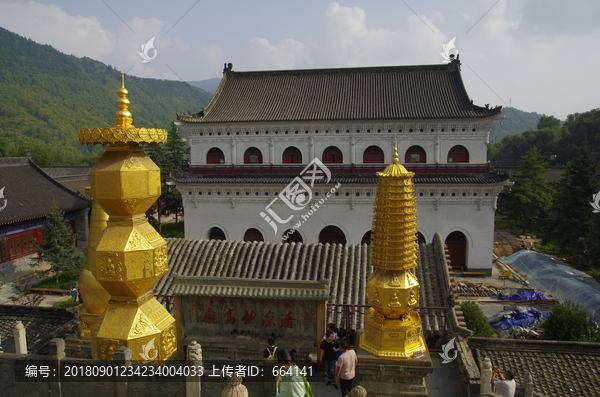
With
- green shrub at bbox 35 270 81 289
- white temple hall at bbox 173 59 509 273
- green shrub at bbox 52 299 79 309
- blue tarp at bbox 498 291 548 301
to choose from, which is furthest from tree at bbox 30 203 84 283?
blue tarp at bbox 498 291 548 301

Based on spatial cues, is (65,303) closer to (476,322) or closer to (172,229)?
(476,322)

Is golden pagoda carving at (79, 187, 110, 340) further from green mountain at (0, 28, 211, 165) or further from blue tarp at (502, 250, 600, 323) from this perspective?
green mountain at (0, 28, 211, 165)

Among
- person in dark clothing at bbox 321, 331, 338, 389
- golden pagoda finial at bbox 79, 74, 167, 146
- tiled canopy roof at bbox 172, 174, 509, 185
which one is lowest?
person in dark clothing at bbox 321, 331, 338, 389

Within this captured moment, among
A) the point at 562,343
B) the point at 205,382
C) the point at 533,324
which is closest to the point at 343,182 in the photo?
the point at 533,324

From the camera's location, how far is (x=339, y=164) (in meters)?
22.1

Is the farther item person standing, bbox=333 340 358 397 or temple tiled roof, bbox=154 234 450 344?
temple tiled roof, bbox=154 234 450 344

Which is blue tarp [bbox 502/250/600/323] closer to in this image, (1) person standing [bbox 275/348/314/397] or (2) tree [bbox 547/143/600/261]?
(2) tree [bbox 547/143/600/261]

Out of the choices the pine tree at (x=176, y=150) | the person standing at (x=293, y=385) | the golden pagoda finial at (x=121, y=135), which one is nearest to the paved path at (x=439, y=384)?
the person standing at (x=293, y=385)

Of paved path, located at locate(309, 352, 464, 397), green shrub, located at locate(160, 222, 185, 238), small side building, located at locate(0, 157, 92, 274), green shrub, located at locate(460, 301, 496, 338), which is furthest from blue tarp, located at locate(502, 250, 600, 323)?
small side building, located at locate(0, 157, 92, 274)

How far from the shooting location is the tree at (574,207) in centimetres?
2738

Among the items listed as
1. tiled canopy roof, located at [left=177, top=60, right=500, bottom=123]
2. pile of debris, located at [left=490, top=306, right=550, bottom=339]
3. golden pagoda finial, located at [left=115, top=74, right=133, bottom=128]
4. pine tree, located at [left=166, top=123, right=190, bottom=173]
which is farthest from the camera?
pine tree, located at [left=166, top=123, right=190, bottom=173]

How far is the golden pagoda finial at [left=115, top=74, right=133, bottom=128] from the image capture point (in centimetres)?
369

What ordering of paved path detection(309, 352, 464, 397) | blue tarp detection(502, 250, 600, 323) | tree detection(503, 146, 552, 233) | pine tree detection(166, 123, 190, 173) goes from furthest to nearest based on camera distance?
pine tree detection(166, 123, 190, 173) < tree detection(503, 146, 552, 233) < blue tarp detection(502, 250, 600, 323) < paved path detection(309, 352, 464, 397)

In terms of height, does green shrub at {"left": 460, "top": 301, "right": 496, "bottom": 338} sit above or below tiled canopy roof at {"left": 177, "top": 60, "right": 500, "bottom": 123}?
below
